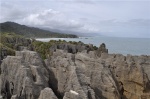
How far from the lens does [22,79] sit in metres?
22.4

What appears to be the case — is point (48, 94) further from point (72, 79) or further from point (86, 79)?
point (86, 79)

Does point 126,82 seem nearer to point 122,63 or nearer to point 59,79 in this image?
point 122,63

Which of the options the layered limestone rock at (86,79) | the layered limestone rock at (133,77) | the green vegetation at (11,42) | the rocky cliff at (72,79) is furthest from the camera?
the green vegetation at (11,42)

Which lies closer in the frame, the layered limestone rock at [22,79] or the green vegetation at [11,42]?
the layered limestone rock at [22,79]

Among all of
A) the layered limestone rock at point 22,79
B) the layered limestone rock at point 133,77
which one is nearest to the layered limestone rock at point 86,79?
the layered limestone rock at point 22,79

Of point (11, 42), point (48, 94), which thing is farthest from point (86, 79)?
point (11, 42)

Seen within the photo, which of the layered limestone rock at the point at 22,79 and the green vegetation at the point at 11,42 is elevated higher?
the layered limestone rock at the point at 22,79

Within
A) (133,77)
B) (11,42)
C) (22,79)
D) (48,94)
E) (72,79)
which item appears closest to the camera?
(48,94)

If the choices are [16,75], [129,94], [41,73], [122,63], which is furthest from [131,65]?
[16,75]

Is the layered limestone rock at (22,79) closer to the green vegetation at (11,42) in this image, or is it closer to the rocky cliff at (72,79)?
the rocky cliff at (72,79)

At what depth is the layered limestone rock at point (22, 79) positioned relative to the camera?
21084mm

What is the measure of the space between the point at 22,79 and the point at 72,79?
3.80 metres

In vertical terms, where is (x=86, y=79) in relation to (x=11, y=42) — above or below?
above

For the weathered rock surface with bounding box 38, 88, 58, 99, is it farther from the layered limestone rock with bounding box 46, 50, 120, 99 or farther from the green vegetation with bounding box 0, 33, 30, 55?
the green vegetation with bounding box 0, 33, 30, 55
